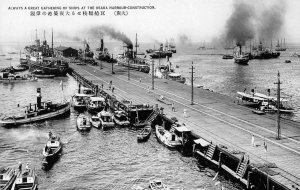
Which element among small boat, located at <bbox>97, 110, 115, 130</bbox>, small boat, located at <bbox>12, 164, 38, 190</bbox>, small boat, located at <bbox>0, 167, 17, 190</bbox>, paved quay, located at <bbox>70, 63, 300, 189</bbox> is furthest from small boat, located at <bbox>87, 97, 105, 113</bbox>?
small boat, located at <bbox>12, 164, 38, 190</bbox>

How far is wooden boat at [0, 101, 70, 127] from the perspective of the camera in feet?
263

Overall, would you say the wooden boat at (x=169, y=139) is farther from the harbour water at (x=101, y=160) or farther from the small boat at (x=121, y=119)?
the small boat at (x=121, y=119)

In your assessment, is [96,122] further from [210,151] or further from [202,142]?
[210,151]

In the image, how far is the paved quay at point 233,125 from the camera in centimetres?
4709

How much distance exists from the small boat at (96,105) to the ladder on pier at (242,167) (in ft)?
163

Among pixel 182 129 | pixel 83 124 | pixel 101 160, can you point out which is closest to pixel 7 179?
pixel 101 160

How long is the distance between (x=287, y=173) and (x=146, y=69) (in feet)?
432

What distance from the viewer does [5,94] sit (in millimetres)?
123875

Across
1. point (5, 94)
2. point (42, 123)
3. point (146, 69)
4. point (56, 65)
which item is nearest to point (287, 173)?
point (42, 123)

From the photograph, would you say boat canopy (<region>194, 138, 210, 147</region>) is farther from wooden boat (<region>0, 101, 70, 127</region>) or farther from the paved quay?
wooden boat (<region>0, 101, 70, 127</region>)

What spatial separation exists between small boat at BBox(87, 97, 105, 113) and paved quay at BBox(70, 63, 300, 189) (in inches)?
173

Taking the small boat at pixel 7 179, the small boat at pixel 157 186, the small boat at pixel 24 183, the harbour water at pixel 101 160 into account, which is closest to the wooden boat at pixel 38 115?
the harbour water at pixel 101 160

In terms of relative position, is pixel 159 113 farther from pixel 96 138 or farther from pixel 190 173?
pixel 190 173

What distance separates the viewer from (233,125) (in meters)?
64.2
